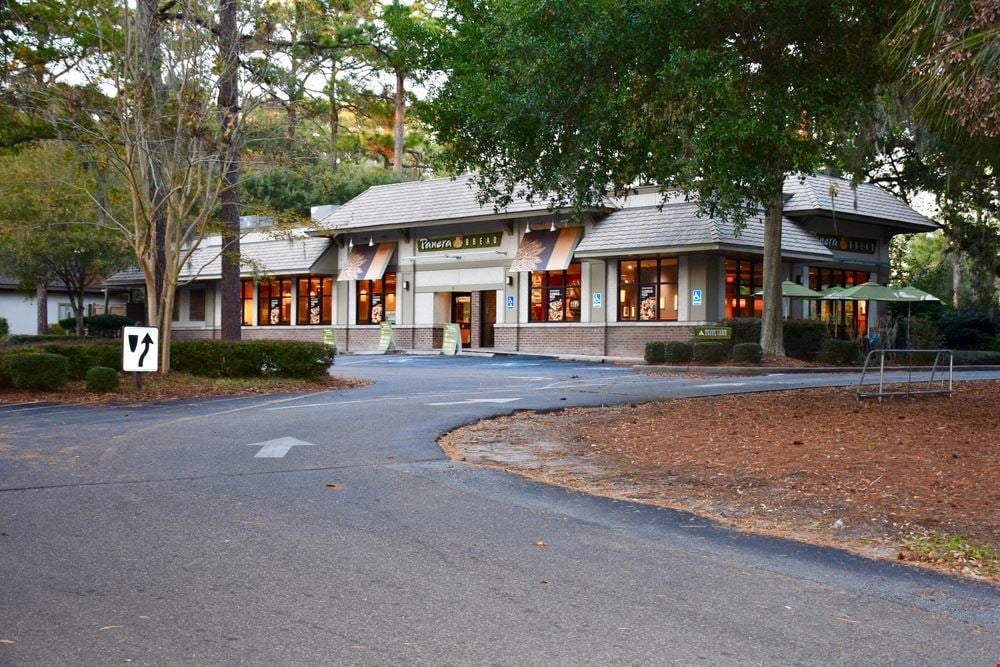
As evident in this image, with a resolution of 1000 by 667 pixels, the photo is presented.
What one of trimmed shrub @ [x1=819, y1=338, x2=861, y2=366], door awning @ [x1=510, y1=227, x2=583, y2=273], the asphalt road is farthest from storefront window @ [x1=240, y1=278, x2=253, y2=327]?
the asphalt road

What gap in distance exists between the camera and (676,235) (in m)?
33.4

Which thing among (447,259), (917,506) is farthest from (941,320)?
(917,506)

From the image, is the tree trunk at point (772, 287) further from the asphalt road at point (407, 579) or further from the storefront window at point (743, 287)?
the asphalt road at point (407, 579)

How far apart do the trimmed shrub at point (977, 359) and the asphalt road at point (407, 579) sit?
85.1 feet

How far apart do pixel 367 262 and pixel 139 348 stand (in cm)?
2499

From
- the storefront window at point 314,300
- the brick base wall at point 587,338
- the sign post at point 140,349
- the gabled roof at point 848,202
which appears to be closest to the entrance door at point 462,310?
the brick base wall at point 587,338

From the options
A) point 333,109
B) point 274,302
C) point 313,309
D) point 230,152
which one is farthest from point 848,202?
point 274,302

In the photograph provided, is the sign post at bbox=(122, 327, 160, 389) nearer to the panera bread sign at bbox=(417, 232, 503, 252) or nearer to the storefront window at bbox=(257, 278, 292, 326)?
the panera bread sign at bbox=(417, 232, 503, 252)

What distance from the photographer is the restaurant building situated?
34406mm

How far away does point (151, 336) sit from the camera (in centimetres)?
1852

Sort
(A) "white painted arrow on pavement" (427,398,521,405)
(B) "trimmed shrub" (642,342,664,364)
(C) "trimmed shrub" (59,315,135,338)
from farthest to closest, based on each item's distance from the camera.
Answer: (C) "trimmed shrub" (59,315,135,338) → (B) "trimmed shrub" (642,342,664,364) → (A) "white painted arrow on pavement" (427,398,521,405)

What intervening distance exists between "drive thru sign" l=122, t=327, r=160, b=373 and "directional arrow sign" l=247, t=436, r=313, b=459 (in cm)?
731

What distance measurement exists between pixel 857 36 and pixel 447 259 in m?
27.9

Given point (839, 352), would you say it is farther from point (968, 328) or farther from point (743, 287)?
point (968, 328)
